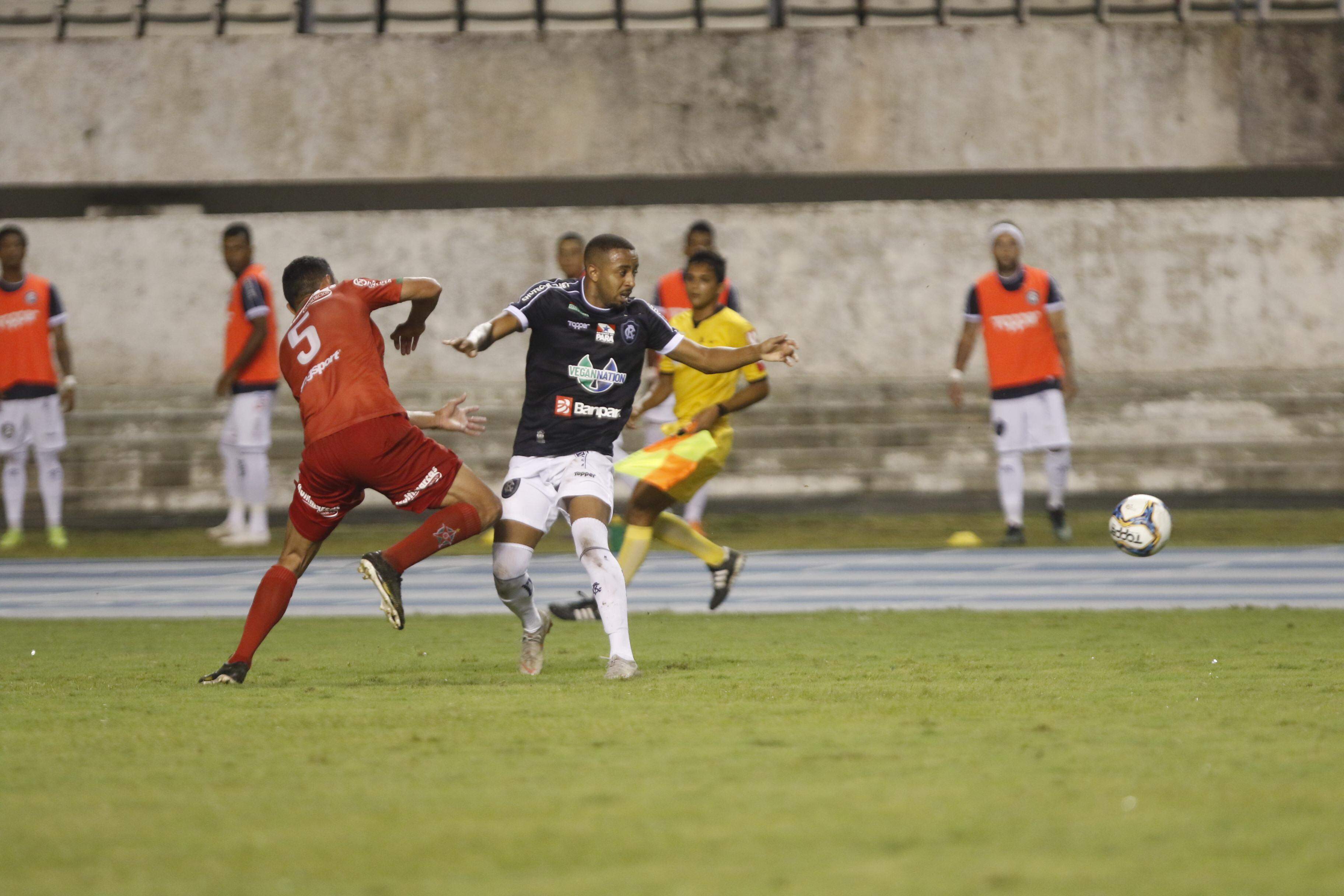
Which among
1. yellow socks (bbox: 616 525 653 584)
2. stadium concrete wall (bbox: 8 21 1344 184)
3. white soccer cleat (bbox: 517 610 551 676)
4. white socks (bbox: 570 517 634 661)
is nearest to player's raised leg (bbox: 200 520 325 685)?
white soccer cleat (bbox: 517 610 551 676)

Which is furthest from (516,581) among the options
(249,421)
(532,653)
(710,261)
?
(249,421)

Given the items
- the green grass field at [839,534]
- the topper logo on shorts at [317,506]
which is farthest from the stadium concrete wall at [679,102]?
the topper logo on shorts at [317,506]

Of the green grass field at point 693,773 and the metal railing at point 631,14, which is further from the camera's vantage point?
the metal railing at point 631,14

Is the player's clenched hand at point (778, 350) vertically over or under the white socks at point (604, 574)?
over

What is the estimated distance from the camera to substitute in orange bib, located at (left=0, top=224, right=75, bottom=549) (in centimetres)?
1374

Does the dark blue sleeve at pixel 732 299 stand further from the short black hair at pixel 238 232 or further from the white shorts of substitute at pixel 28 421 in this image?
the white shorts of substitute at pixel 28 421

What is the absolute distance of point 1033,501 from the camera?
17234mm

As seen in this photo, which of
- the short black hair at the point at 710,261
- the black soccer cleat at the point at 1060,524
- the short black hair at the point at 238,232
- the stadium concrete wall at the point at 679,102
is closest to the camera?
the short black hair at the point at 710,261

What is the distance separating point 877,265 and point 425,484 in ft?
46.1

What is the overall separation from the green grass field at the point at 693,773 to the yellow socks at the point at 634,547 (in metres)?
1.26

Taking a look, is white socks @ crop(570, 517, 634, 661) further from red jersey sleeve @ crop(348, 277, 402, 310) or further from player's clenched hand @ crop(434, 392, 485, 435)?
red jersey sleeve @ crop(348, 277, 402, 310)

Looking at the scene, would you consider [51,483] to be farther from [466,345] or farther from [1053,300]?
[466,345]

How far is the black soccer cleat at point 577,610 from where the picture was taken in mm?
8414

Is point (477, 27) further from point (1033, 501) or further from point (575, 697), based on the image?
point (575, 697)
